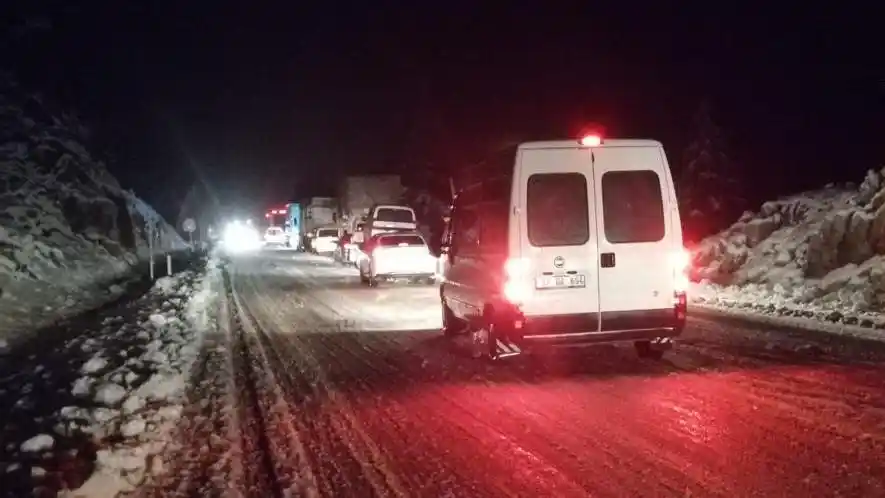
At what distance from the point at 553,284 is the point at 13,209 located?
91.0ft

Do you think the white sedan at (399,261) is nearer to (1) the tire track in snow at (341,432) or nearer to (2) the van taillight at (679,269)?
(1) the tire track in snow at (341,432)

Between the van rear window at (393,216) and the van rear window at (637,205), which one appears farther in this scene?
the van rear window at (393,216)

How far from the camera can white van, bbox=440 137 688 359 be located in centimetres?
1046

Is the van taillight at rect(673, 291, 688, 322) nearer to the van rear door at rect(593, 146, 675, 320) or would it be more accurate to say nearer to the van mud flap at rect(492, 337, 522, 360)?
the van rear door at rect(593, 146, 675, 320)

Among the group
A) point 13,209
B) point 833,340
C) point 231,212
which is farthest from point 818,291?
point 231,212

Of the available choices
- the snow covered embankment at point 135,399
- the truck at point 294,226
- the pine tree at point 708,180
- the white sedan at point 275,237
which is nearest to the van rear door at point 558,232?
the snow covered embankment at point 135,399

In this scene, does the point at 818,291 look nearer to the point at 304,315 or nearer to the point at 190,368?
the point at 304,315

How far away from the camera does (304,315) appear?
1883cm

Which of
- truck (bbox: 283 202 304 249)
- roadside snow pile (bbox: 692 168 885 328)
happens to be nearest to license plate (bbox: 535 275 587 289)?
roadside snow pile (bbox: 692 168 885 328)

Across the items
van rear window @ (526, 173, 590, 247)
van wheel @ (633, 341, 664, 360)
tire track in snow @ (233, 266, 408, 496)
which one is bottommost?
tire track in snow @ (233, 266, 408, 496)

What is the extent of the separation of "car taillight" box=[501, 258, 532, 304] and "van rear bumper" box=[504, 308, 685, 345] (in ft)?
0.82

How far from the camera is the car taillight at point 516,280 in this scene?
10.4 m

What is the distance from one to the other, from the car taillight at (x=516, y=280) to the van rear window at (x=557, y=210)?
0.29 m

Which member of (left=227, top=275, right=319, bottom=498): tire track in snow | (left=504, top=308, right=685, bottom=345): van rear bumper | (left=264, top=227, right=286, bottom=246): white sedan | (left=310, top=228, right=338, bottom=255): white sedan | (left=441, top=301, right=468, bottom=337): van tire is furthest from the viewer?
(left=264, top=227, right=286, bottom=246): white sedan
